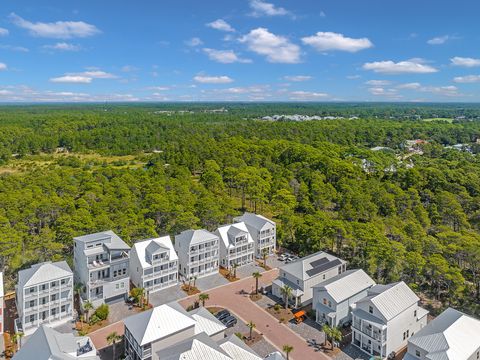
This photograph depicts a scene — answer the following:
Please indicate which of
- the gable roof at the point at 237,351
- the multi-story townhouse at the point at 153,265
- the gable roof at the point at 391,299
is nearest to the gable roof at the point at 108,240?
the multi-story townhouse at the point at 153,265

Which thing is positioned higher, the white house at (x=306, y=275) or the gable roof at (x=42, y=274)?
the gable roof at (x=42, y=274)

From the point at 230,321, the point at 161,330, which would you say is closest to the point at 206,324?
the point at 161,330

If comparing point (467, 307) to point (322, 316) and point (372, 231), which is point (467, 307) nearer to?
point (372, 231)

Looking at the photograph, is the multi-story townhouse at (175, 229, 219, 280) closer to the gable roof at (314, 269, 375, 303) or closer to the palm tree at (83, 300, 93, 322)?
the palm tree at (83, 300, 93, 322)

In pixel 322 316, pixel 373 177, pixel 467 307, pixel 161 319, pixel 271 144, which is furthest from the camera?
pixel 271 144

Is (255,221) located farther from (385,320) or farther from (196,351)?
(196,351)

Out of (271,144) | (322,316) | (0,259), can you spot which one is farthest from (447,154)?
(0,259)

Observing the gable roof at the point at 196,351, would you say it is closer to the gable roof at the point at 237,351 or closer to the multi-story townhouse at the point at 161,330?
the gable roof at the point at 237,351
